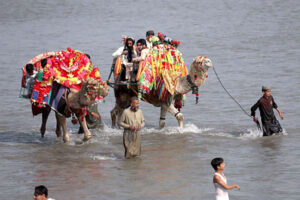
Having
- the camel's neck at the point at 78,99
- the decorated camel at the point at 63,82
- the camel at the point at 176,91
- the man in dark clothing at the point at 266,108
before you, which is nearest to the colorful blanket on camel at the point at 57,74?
the decorated camel at the point at 63,82

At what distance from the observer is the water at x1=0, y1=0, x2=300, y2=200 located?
11.8 meters

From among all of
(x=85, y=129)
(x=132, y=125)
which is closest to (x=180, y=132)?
(x=85, y=129)

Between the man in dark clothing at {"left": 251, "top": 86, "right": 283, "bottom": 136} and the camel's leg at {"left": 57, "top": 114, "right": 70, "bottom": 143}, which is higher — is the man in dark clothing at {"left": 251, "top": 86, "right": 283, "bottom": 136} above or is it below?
above

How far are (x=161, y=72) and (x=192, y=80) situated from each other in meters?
0.72

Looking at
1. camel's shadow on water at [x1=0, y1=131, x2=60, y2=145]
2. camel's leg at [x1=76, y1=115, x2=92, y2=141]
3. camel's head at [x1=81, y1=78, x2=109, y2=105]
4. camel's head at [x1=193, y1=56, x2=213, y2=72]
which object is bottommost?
camel's shadow on water at [x1=0, y1=131, x2=60, y2=145]

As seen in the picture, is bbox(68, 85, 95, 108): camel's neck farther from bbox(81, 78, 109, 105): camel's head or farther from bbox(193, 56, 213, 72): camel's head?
bbox(193, 56, 213, 72): camel's head

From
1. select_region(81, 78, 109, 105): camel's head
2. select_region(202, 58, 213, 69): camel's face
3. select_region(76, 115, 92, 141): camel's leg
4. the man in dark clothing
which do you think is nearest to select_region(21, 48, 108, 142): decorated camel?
select_region(76, 115, 92, 141): camel's leg

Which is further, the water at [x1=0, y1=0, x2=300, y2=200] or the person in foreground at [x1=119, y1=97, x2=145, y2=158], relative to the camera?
the person in foreground at [x1=119, y1=97, x2=145, y2=158]

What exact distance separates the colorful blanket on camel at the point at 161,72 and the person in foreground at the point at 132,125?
6.85 ft

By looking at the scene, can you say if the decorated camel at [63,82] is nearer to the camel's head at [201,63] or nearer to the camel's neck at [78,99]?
the camel's neck at [78,99]

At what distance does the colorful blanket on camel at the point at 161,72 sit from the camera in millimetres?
15039

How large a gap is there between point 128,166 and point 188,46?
19253 millimetres

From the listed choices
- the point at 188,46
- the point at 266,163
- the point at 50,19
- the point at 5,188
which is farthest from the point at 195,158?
the point at 50,19

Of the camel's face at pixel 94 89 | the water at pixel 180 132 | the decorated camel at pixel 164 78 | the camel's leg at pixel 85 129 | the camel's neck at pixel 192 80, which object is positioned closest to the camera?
the water at pixel 180 132
